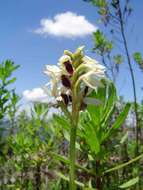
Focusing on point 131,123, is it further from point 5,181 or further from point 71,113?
point 71,113

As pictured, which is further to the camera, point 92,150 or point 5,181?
point 5,181

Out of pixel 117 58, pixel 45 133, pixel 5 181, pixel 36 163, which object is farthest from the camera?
pixel 117 58

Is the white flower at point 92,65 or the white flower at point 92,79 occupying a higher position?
the white flower at point 92,65

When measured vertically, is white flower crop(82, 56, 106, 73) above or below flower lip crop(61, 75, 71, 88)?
above

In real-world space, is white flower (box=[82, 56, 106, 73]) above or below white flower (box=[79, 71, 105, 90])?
above

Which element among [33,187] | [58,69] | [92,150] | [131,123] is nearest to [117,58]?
[131,123]
